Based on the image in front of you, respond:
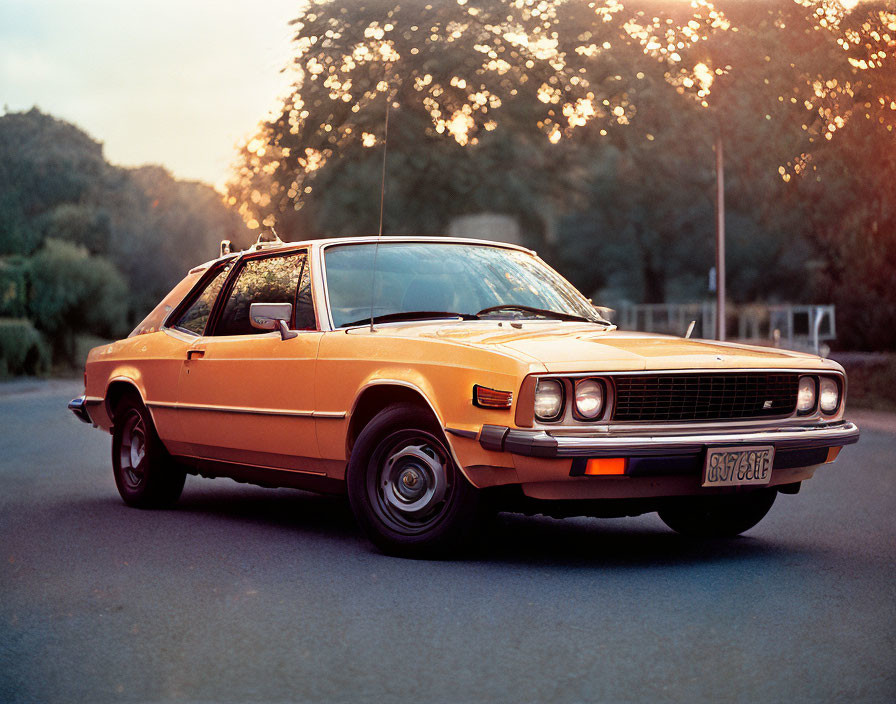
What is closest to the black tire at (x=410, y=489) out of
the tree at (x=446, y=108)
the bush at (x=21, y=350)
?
the tree at (x=446, y=108)

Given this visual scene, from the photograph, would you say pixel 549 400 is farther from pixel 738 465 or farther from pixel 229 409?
pixel 229 409

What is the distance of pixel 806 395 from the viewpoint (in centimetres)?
688

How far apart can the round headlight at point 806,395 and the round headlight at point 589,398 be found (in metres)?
1.23

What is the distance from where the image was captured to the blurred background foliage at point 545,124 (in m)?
19.5

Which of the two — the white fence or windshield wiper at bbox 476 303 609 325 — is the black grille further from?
the white fence

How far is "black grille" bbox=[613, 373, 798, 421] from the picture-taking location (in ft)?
20.3

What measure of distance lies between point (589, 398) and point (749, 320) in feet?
141

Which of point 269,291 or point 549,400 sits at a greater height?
point 269,291

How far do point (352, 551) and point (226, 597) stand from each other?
1239 mm

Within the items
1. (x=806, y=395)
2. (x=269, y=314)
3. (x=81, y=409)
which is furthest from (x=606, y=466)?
(x=81, y=409)

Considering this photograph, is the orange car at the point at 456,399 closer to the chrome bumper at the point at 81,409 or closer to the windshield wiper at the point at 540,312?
the windshield wiper at the point at 540,312

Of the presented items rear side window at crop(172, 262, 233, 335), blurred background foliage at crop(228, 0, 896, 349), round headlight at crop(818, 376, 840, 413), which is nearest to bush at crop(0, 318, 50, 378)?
blurred background foliage at crop(228, 0, 896, 349)

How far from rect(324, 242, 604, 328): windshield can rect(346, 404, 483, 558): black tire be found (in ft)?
2.84

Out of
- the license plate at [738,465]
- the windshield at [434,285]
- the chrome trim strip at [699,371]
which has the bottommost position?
the license plate at [738,465]
